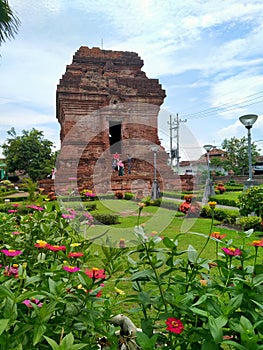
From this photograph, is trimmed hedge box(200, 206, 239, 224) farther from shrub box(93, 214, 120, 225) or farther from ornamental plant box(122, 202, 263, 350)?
ornamental plant box(122, 202, 263, 350)

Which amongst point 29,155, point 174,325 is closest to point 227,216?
point 174,325

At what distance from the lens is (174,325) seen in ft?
3.23

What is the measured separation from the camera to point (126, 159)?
55.6 feet

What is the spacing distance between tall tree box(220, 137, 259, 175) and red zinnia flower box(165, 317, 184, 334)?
109 ft

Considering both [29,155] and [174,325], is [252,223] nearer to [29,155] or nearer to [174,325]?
[174,325]

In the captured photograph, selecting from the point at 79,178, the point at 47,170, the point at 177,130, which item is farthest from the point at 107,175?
the point at 177,130

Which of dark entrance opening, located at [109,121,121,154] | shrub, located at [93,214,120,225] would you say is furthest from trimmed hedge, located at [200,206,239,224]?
dark entrance opening, located at [109,121,121,154]

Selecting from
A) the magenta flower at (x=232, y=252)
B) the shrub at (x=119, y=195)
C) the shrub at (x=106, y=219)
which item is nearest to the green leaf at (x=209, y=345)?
the magenta flower at (x=232, y=252)

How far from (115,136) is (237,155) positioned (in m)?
17.8

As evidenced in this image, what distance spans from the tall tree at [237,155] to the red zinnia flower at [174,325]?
109ft

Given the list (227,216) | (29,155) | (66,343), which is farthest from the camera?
(29,155)

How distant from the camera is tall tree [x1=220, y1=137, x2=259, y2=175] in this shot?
3234 cm

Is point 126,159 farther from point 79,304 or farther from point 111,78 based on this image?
point 79,304

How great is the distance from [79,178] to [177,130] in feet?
63.2
